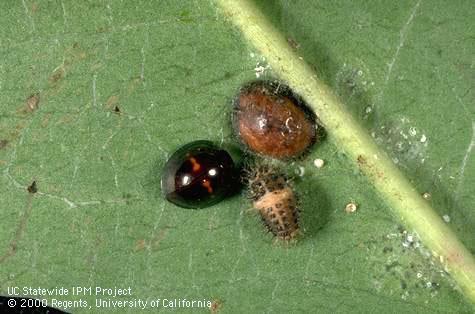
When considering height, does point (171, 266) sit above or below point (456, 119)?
below

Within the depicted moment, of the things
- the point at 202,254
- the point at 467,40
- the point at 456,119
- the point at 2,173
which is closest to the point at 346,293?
the point at 202,254

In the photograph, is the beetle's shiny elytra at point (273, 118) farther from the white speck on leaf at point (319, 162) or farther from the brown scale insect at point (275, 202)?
the brown scale insect at point (275, 202)

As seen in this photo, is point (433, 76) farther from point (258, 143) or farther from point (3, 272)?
point (3, 272)

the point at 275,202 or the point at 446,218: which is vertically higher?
the point at 446,218

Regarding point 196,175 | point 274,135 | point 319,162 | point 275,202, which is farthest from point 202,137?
point 319,162

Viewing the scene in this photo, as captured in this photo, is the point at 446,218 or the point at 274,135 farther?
the point at 274,135

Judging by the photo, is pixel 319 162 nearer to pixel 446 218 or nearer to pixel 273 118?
pixel 273 118

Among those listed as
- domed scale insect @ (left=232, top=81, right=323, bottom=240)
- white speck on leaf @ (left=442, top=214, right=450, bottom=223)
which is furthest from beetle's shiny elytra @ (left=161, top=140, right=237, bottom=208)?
white speck on leaf @ (left=442, top=214, right=450, bottom=223)
